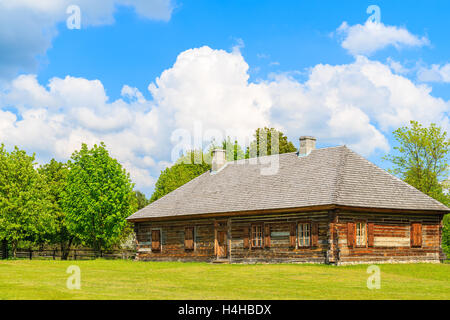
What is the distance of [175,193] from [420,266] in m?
18.0

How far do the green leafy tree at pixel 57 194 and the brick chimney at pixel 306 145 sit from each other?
80.1 feet

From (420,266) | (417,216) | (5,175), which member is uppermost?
(5,175)

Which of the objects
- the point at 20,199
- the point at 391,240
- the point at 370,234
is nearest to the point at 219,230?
the point at 370,234

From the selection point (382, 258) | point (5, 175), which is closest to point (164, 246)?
point (382, 258)

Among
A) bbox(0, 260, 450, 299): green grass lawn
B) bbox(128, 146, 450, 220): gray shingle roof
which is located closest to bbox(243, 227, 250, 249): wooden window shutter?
bbox(128, 146, 450, 220): gray shingle roof

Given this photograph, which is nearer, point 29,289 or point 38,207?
point 29,289

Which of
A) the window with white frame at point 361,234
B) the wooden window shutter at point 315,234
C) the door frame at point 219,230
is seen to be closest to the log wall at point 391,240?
the window with white frame at point 361,234

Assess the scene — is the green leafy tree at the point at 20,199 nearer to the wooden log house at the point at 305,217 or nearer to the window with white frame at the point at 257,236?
the wooden log house at the point at 305,217

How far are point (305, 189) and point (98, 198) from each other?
71.0 ft

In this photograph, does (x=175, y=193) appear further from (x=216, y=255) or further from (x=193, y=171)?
(x=193, y=171)

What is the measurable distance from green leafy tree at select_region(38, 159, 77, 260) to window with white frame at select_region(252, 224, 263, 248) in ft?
80.3

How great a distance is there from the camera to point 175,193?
41531 mm

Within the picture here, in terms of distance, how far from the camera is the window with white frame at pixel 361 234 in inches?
1218

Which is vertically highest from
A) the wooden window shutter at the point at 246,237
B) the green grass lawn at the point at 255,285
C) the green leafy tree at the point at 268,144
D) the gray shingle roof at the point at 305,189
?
the green leafy tree at the point at 268,144
